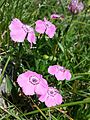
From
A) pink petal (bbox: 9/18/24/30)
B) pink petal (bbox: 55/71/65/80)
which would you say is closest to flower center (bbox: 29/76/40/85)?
pink petal (bbox: 55/71/65/80)

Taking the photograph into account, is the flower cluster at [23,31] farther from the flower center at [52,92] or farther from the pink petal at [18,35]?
the flower center at [52,92]

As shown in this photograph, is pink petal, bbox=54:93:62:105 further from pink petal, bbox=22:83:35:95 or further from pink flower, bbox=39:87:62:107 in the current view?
pink petal, bbox=22:83:35:95

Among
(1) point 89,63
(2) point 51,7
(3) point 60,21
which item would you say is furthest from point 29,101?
(2) point 51,7

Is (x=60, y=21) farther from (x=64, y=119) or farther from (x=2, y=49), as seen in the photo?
(x=64, y=119)

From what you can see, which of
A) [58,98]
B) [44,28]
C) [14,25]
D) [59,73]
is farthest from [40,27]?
[58,98]

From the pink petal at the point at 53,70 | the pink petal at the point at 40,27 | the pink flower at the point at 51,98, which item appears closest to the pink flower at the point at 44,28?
the pink petal at the point at 40,27
